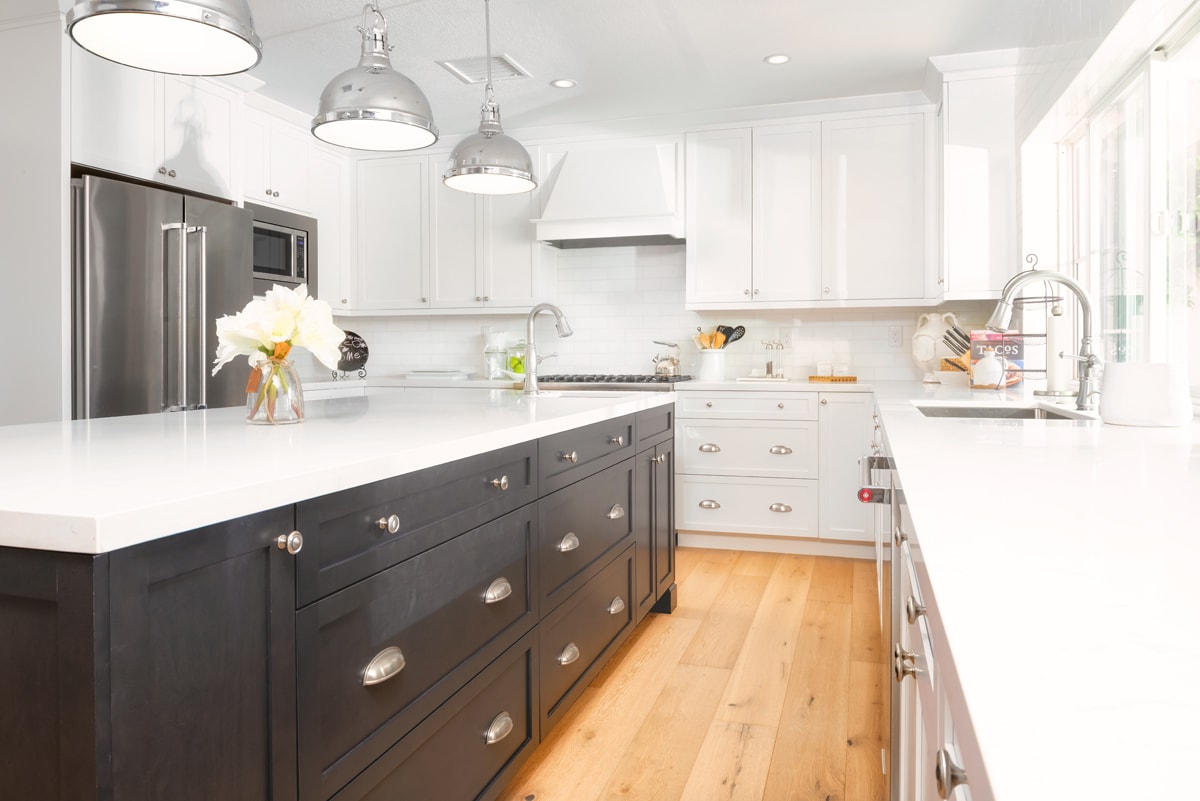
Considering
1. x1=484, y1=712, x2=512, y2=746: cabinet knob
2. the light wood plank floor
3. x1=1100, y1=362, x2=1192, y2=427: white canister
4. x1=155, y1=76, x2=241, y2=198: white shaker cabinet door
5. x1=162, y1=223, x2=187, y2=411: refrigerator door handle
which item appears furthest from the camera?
x1=155, y1=76, x2=241, y2=198: white shaker cabinet door

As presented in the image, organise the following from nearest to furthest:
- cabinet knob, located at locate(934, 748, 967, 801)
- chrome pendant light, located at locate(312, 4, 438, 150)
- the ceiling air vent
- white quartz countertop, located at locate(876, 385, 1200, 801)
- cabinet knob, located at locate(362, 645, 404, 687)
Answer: white quartz countertop, located at locate(876, 385, 1200, 801) → cabinet knob, located at locate(934, 748, 967, 801) → cabinet knob, located at locate(362, 645, 404, 687) → chrome pendant light, located at locate(312, 4, 438, 150) → the ceiling air vent

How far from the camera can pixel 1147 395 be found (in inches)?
65.2

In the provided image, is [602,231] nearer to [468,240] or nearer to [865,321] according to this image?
[468,240]

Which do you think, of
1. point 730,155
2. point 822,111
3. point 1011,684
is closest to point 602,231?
point 730,155

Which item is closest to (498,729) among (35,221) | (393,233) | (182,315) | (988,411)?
(988,411)

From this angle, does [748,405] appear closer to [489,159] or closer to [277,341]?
[489,159]

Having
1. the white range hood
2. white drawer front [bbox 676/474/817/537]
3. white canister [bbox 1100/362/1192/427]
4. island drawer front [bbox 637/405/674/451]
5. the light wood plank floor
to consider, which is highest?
the white range hood

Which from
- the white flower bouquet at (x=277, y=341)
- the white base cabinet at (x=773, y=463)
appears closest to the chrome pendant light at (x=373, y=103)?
the white flower bouquet at (x=277, y=341)

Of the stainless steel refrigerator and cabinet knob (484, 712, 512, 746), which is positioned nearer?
cabinet knob (484, 712, 512, 746)

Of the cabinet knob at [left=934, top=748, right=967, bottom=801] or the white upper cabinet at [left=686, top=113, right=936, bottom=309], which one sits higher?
the white upper cabinet at [left=686, top=113, right=936, bottom=309]

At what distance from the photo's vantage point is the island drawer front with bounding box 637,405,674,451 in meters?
2.89

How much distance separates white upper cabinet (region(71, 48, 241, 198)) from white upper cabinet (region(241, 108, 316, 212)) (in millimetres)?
226

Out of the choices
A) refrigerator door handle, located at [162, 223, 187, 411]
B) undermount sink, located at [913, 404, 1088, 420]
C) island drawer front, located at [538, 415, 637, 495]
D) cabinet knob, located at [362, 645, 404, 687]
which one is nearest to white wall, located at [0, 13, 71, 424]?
refrigerator door handle, located at [162, 223, 187, 411]

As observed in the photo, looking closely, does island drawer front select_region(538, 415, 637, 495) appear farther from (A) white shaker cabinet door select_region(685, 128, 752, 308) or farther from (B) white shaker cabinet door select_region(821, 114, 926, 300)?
(B) white shaker cabinet door select_region(821, 114, 926, 300)
